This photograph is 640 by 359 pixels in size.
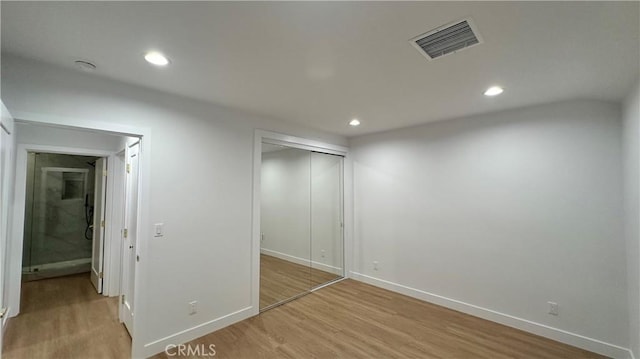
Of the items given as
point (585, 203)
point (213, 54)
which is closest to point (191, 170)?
point (213, 54)

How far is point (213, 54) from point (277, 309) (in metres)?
3.09

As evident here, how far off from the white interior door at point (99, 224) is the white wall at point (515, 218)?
4.38 m

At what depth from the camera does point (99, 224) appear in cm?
425

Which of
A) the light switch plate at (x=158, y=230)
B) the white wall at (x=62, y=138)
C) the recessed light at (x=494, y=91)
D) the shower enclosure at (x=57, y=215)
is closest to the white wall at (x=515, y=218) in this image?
the recessed light at (x=494, y=91)

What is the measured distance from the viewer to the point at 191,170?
280 centimetres

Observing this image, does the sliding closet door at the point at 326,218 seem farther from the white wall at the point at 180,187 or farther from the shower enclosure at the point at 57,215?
the shower enclosure at the point at 57,215

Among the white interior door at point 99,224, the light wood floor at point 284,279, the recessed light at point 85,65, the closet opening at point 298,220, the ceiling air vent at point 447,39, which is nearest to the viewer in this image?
the ceiling air vent at point 447,39

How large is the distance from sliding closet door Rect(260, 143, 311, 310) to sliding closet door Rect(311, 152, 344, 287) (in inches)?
5.1

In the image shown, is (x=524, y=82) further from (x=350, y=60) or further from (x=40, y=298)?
(x=40, y=298)

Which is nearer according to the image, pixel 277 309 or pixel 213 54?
pixel 213 54

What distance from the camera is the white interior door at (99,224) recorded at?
405 centimetres

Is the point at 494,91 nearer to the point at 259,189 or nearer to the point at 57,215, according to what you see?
the point at 259,189

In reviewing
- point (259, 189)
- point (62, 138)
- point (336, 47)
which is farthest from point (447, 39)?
point (62, 138)

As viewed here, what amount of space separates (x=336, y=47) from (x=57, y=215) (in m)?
6.51
